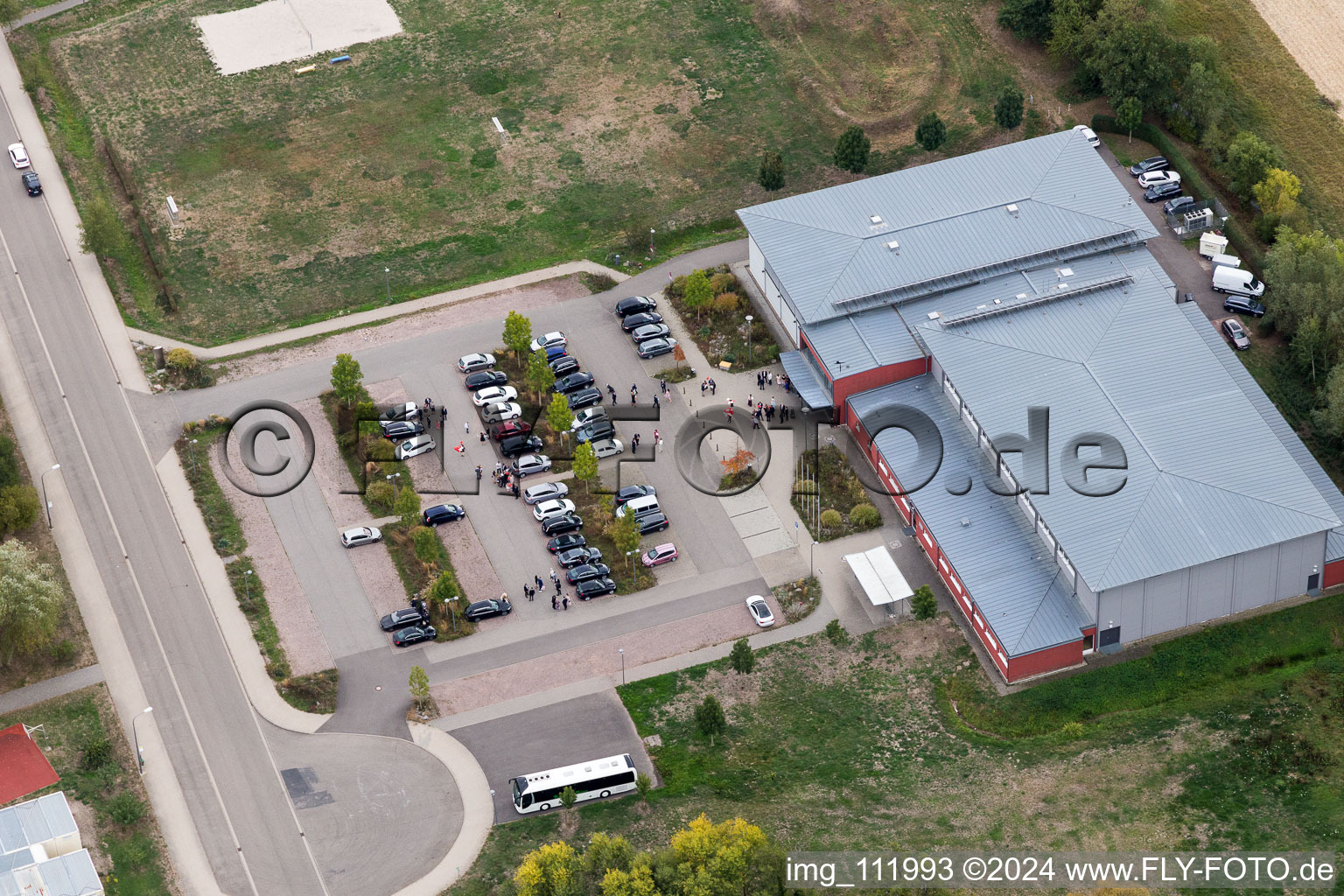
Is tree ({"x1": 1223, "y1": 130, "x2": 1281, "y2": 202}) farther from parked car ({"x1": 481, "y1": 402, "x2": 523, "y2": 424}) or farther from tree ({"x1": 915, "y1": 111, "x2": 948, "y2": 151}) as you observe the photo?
parked car ({"x1": 481, "y1": 402, "x2": 523, "y2": 424})

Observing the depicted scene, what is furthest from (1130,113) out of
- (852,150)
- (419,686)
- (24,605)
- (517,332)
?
(24,605)

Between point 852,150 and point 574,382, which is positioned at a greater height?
point 852,150

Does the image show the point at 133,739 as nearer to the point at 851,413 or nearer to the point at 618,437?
the point at 618,437

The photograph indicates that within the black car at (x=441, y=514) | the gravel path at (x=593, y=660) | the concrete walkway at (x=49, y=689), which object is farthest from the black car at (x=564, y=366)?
the concrete walkway at (x=49, y=689)

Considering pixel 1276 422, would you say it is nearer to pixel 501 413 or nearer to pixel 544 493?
pixel 544 493

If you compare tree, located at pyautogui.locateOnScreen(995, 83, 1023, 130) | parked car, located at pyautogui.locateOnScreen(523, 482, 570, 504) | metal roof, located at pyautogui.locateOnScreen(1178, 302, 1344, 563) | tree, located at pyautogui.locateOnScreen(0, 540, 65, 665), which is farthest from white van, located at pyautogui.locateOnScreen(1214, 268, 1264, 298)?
tree, located at pyautogui.locateOnScreen(0, 540, 65, 665)
